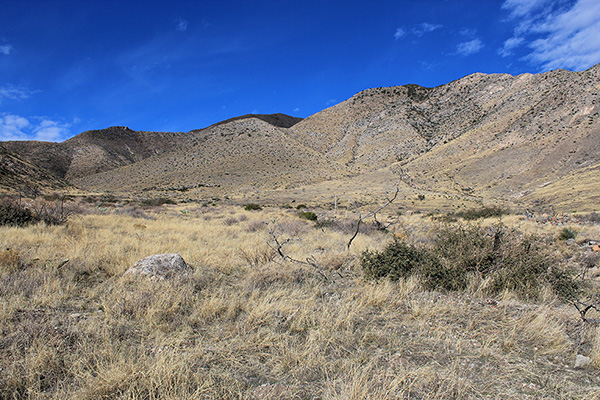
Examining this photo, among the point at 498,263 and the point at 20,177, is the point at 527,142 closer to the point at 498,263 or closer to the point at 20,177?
the point at 498,263

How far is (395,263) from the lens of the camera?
218 inches

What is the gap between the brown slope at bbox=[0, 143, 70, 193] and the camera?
2897 centimetres

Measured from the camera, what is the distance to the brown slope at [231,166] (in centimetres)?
6159

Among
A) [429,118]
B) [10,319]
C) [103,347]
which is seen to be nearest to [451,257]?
[103,347]

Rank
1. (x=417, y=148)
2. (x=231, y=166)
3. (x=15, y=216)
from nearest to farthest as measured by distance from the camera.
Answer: (x=15, y=216) → (x=231, y=166) → (x=417, y=148)

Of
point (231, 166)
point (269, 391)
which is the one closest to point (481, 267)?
point (269, 391)

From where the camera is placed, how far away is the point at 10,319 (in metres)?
3.30

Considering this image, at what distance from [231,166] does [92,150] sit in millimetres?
75227

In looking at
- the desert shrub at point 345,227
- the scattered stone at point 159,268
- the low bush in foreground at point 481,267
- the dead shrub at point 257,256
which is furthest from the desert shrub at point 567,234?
the scattered stone at point 159,268

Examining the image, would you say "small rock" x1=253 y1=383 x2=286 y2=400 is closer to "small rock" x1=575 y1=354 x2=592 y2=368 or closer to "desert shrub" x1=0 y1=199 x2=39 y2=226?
"small rock" x1=575 y1=354 x2=592 y2=368

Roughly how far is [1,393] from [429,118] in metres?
106

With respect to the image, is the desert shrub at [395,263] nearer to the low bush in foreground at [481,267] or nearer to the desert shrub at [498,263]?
the low bush in foreground at [481,267]

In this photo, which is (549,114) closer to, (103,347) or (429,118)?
(429,118)

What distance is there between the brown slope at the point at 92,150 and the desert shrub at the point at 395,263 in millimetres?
106913
